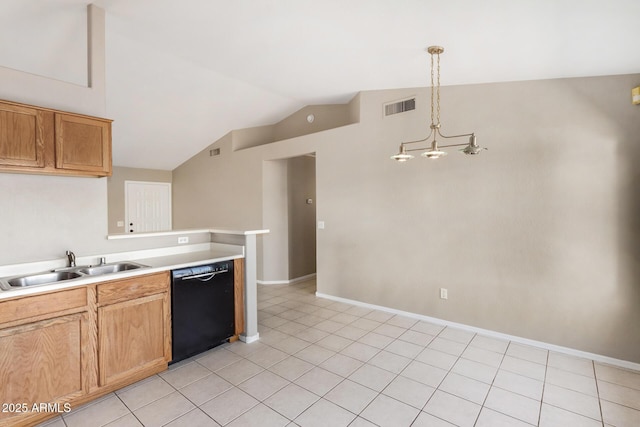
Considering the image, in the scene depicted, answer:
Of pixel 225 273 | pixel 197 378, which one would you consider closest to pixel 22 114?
pixel 225 273

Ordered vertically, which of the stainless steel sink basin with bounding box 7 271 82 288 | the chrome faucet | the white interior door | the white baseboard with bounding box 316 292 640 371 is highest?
the white interior door

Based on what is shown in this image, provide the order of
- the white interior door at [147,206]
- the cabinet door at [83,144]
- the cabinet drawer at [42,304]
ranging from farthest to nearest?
the white interior door at [147,206], the cabinet door at [83,144], the cabinet drawer at [42,304]

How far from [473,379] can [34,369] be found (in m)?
3.31

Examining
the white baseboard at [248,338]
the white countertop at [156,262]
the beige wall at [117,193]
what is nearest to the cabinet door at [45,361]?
the white countertop at [156,262]

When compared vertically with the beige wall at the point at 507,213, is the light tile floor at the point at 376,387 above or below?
below

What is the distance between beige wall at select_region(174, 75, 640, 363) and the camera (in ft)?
9.38

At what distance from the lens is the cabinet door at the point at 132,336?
2354 millimetres

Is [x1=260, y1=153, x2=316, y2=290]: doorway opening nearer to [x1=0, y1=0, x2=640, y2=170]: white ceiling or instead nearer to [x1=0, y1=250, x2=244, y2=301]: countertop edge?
[x1=0, y1=0, x2=640, y2=170]: white ceiling

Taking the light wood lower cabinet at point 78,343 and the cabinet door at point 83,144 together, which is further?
the cabinet door at point 83,144

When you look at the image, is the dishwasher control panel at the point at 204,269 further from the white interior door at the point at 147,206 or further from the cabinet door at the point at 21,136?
the white interior door at the point at 147,206

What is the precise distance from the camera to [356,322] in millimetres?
3961

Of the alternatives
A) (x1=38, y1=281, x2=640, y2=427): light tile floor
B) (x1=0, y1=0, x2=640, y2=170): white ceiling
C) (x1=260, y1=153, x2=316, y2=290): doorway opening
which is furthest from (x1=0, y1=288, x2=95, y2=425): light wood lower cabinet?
(x1=260, y1=153, x2=316, y2=290): doorway opening

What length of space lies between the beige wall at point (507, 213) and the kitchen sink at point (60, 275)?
2911 mm

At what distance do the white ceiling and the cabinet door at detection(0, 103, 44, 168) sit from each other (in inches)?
48.0
